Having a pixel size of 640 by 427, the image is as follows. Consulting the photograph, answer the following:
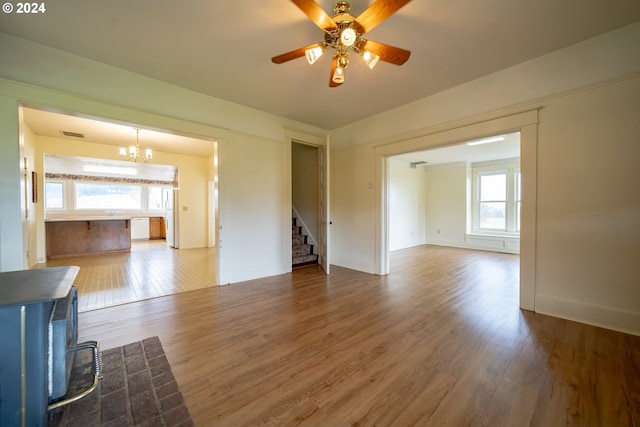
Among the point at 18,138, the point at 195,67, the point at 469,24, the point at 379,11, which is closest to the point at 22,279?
the point at 18,138

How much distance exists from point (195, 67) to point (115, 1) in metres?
0.90

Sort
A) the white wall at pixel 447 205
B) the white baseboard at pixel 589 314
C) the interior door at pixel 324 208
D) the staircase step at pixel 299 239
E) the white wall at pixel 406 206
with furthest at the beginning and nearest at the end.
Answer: the white wall at pixel 447 205, the white wall at pixel 406 206, the staircase step at pixel 299 239, the interior door at pixel 324 208, the white baseboard at pixel 589 314

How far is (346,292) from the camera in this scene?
11.1ft

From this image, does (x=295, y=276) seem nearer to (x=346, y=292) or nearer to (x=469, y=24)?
(x=346, y=292)

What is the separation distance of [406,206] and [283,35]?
6194 millimetres

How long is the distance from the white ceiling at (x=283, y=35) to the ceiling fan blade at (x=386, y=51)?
0.94ft

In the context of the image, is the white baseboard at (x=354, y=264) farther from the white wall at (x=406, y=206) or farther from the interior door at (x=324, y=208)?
the white wall at (x=406, y=206)

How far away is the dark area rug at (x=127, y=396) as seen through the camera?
1298 millimetres

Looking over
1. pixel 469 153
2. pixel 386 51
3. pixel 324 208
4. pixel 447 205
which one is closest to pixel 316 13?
pixel 386 51

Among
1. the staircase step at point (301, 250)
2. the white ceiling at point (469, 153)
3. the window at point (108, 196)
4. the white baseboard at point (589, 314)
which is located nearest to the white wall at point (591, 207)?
the white baseboard at point (589, 314)

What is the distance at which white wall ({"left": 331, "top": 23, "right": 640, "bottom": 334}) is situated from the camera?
2.21m

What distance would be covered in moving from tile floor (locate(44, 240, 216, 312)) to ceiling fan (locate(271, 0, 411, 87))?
345 cm

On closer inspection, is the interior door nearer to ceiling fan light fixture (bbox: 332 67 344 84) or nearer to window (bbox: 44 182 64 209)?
ceiling fan light fixture (bbox: 332 67 344 84)

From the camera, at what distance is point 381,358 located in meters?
1.89
